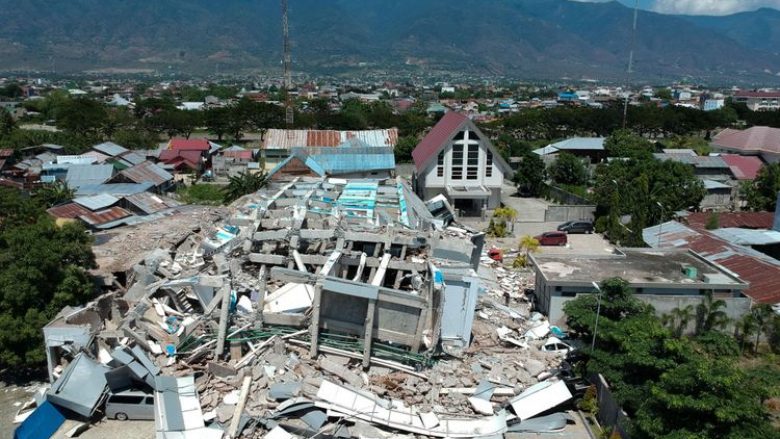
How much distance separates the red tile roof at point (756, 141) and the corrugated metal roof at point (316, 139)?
87.1 ft

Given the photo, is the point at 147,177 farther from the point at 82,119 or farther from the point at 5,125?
the point at 82,119

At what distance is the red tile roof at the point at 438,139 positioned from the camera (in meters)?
29.1

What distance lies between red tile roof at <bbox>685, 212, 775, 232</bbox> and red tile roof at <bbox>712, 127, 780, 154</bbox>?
19702mm

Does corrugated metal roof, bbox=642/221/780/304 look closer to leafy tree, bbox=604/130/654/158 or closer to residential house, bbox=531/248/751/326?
residential house, bbox=531/248/751/326

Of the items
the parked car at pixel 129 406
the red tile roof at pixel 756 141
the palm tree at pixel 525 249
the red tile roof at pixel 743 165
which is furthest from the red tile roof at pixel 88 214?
the red tile roof at pixel 756 141

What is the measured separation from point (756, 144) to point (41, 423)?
47.1m

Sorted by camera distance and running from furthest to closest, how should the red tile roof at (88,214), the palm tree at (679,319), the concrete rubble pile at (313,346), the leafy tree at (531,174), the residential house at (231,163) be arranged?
the residential house at (231,163) < the leafy tree at (531,174) < the red tile roof at (88,214) < the palm tree at (679,319) < the concrete rubble pile at (313,346)

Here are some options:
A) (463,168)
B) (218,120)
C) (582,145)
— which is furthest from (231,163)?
(582,145)

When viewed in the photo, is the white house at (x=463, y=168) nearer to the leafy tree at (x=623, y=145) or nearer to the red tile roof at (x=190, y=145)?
the leafy tree at (x=623, y=145)

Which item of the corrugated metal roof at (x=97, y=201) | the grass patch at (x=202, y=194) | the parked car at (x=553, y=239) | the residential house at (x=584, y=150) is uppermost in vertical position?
the residential house at (x=584, y=150)

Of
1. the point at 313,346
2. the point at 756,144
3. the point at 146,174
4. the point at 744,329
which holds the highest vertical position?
the point at 756,144

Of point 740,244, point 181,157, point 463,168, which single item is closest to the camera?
point 740,244

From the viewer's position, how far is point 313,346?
1213 cm

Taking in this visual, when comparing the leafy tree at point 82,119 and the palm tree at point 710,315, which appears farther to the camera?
the leafy tree at point 82,119
